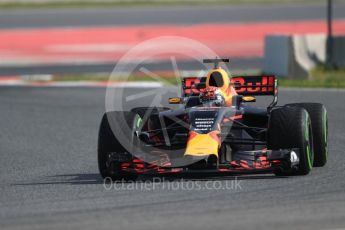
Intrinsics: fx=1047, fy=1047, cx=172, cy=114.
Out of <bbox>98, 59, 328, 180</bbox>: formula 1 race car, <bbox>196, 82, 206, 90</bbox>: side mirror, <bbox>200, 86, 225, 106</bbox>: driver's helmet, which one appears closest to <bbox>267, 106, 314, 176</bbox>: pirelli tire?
<bbox>98, 59, 328, 180</bbox>: formula 1 race car

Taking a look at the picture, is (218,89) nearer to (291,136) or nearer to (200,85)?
(200,85)

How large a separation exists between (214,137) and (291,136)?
0.86 m

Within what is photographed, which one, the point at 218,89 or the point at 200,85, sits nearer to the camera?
the point at 218,89

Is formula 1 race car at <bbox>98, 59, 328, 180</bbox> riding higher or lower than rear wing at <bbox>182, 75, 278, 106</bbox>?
lower

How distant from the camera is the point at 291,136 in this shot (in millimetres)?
11602

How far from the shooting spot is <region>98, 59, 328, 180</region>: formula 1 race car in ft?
37.6

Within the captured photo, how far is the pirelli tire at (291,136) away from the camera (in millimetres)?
11570

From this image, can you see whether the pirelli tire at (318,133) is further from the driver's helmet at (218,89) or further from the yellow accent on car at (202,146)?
the yellow accent on car at (202,146)

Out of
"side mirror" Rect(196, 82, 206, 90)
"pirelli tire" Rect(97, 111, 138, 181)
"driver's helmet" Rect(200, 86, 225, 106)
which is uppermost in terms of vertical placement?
"side mirror" Rect(196, 82, 206, 90)

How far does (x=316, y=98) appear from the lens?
21.0 meters

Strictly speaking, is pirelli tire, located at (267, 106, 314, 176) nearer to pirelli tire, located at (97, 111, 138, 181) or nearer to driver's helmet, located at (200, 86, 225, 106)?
driver's helmet, located at (200, 86, 225, 106)

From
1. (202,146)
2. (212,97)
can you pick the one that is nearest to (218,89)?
(212,97)

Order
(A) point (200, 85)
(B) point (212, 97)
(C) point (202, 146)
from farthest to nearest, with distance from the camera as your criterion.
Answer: (A) point (200, 85) < (B) point (212, 97) < (C) point (202, 146)

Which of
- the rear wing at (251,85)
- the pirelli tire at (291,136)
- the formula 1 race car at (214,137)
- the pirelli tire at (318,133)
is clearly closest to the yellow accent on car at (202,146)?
the formula 1 race car at (214,137)
